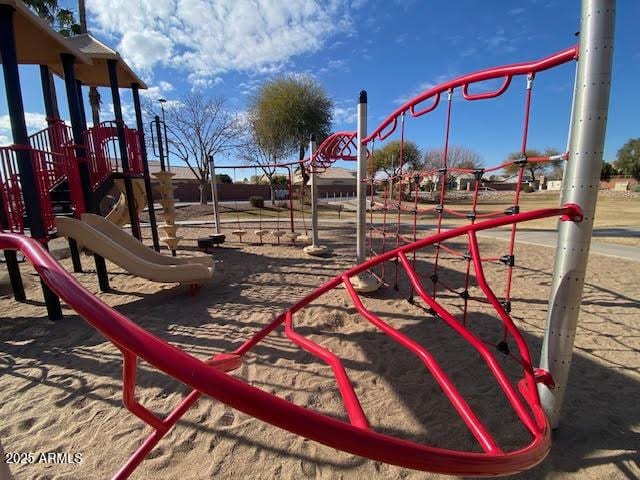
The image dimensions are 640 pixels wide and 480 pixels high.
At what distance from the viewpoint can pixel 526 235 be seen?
1008cm

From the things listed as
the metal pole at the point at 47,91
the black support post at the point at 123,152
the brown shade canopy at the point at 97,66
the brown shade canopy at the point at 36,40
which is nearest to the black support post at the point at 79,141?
the brown shade canopy at the point at 36,40

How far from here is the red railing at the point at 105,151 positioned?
6275 millimetres

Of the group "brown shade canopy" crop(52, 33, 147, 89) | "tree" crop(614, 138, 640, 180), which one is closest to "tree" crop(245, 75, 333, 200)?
"brown shade canopy" crop(52, 33, 147, 89)

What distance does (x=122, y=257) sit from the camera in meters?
4.24

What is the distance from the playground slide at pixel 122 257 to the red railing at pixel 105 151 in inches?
87.2

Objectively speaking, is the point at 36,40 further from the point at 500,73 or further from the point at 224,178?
the point at 224,178

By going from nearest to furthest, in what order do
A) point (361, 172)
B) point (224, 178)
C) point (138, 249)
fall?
1. point (361, 172)
2. point (138, 249)
3. point (224, 178)

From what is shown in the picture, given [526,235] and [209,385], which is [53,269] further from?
[526,235]

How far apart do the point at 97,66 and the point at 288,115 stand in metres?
16.9

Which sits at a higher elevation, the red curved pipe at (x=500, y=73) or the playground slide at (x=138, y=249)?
the red curved pipe at (x=500, y=73)

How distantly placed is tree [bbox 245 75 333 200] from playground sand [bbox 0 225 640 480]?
791 inches

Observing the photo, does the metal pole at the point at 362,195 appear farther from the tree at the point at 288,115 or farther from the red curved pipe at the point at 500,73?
the tree at the point at 288,115

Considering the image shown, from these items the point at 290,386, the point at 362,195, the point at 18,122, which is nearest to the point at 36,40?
the point at 18,122

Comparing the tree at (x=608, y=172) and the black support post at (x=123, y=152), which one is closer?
the black support post at (x=123, y=152)
